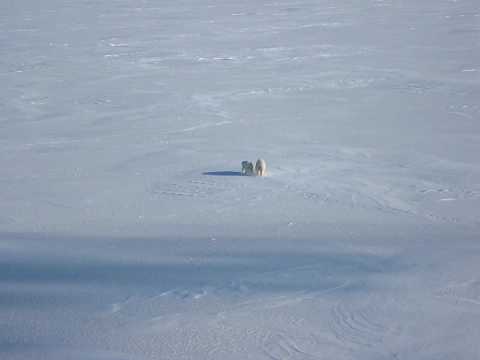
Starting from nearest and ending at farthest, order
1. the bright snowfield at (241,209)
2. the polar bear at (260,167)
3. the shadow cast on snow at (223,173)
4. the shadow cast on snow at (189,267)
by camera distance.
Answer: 1. the bright snowfield at (241,209)
2. the shadow cast on snow at (189,267)
3. the polar bear at (260,167)
4. the shadow cast on snow at (223,173)

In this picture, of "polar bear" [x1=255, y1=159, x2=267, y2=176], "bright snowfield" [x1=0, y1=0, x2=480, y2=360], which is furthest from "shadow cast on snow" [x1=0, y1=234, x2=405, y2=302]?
"polar bear" [x1=255, y1=159, x2=267, y2=176]

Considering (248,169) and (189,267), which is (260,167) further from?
(189,267)

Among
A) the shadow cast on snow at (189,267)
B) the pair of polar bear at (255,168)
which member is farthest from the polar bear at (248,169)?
the shadow cast on snow at (189,267)

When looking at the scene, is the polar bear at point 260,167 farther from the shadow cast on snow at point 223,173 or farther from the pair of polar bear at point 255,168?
the shadow cast on snow at point 223,173

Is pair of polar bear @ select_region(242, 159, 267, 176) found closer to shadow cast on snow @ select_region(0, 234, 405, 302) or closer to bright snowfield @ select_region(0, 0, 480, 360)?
bright snowfield @ select_region(0, 0, 480, 360)

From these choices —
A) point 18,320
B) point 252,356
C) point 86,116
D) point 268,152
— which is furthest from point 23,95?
point 252,356

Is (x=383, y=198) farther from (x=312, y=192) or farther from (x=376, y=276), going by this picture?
(x=376, y=276)
